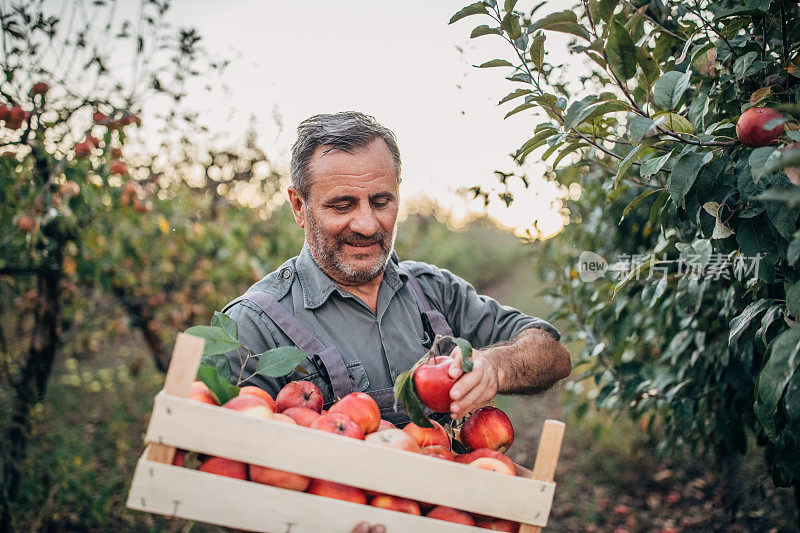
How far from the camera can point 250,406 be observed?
1.10m

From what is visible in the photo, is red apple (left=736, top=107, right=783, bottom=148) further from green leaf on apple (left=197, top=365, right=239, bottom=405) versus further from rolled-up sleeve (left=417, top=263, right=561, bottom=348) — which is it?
green leaf on apple (left=197, top=365, right=239, bottom=405)

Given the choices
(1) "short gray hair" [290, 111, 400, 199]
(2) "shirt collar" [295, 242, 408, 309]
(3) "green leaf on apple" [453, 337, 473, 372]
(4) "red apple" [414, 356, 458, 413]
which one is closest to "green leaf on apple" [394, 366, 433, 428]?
(4) "red apple" [414, 356, 458, 413]

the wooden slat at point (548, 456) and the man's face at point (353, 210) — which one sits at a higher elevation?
the man's face at point (353, 210)

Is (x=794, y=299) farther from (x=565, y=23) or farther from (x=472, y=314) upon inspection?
(x=472, y=314)

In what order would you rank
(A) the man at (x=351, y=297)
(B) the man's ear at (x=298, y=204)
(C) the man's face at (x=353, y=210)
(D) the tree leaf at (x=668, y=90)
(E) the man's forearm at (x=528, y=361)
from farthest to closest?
(B) the man's ear at (x=298, y=204), (C) the man's face at (x=353, y=210), (A) the man at (x=351, y=297), (E) the man's forearm at (x=528, y=361), (D) the tree leaf at (x=668, y=90)

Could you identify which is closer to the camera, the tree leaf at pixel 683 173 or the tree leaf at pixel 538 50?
the tree leaf at pixel 683 173

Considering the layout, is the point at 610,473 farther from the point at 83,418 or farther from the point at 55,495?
the point at 83,418

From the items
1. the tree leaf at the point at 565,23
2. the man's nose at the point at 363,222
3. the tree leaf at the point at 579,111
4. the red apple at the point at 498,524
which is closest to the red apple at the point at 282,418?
the red apple at the point at 498,524

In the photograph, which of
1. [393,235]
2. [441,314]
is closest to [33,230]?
[393,235]

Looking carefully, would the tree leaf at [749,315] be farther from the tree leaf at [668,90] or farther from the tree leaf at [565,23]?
the tree leaf at [565,23]

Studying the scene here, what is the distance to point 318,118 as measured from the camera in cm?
194

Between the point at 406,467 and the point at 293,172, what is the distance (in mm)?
1220

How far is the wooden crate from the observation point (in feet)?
3.30

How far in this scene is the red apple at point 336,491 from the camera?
1087 millimetres
